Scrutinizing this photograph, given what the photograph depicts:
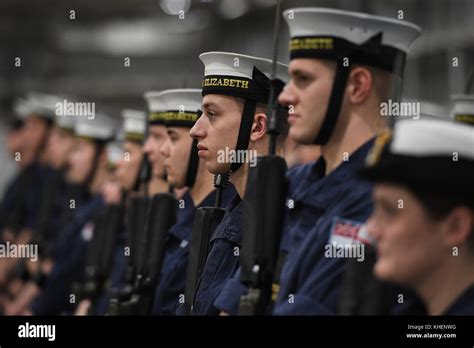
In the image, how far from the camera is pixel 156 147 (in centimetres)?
698

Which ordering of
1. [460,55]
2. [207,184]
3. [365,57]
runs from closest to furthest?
1. [365,57]
2. [207,184]
3. [460,55]

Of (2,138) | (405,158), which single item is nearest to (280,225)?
(405,158)

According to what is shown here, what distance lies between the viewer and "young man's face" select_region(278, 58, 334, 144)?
3988mm

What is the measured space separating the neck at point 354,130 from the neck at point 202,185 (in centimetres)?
181

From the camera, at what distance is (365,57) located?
13.1 ft

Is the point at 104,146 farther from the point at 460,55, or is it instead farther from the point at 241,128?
the point at 241,128

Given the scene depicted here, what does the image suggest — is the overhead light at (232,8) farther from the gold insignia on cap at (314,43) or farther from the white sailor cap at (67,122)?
the gold insignia on cap at (314,43)

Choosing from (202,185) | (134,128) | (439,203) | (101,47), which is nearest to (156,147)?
(202,185)

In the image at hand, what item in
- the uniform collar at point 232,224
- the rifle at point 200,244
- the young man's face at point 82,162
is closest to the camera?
the uniform collar at point 232,224

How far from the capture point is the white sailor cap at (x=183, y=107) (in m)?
5.91

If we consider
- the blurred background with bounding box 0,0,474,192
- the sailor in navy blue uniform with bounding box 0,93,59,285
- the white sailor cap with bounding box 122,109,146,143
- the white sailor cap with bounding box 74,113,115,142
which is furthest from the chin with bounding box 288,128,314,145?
the blurred background with bounding box 0,0,474,192

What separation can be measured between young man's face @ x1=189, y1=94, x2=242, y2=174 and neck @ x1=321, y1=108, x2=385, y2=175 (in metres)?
0.89

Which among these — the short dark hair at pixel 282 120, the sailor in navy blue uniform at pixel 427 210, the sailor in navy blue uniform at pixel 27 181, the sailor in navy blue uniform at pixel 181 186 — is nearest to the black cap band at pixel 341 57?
the short dark hair at pixel 282 120

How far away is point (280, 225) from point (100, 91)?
1393 centimetres
